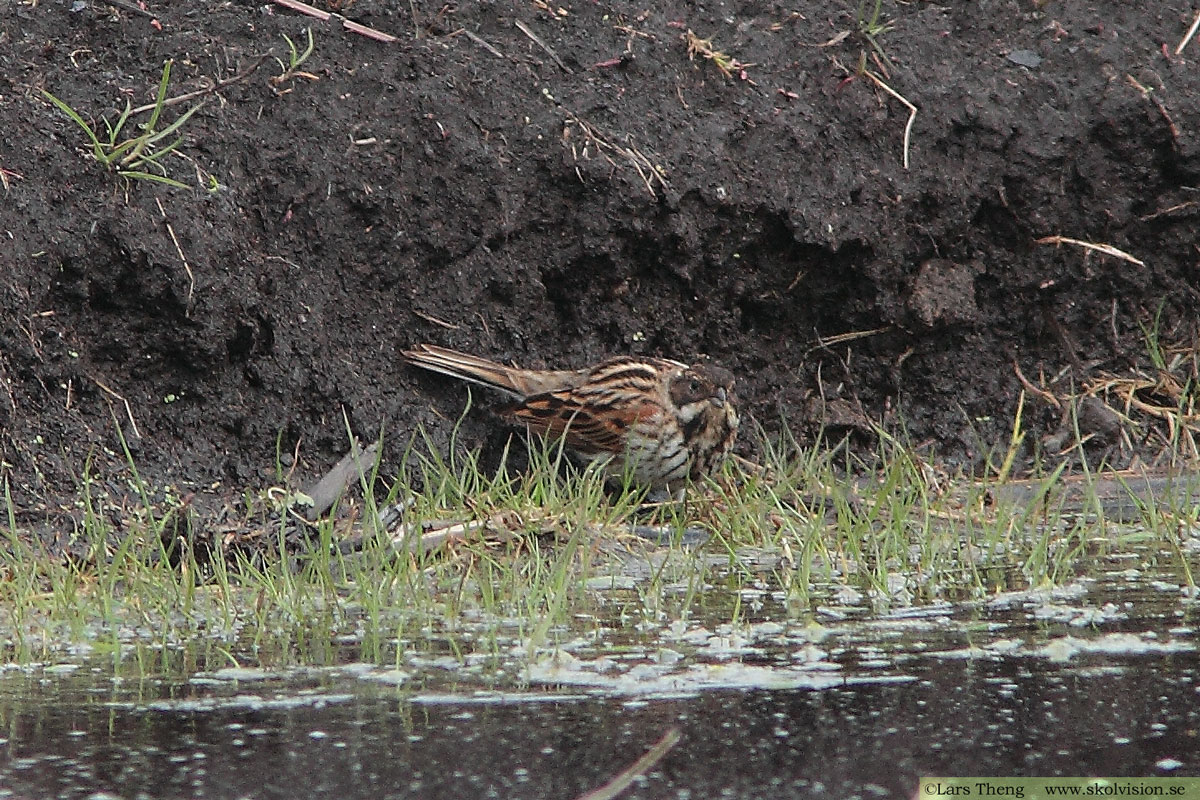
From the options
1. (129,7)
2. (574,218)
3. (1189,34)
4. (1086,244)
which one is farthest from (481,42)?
(1189,34)

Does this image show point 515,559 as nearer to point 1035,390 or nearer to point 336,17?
point 336,17

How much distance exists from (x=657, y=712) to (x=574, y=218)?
3.40m

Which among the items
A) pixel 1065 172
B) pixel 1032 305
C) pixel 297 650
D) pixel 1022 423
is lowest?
pixel 297 650

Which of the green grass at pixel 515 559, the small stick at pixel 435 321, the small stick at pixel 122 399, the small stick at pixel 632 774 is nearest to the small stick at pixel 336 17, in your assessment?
the small stick at pixel 435 321

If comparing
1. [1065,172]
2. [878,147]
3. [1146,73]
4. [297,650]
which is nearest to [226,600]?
[297,650]

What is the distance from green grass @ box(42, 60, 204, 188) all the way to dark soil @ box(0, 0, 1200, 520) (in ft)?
0.18

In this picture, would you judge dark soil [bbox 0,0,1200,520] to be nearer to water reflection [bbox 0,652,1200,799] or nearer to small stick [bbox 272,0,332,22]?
small stick [bbox 272,0,332,22]

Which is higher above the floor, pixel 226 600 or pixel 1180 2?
pixel 1180 2

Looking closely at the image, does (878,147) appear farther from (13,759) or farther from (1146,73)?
(13,759)

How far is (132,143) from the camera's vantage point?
641 cm

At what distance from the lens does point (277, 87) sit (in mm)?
6871

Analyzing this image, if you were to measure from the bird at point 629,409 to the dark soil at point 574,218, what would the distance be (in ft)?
0.62

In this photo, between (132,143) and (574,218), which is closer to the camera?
(132,143)

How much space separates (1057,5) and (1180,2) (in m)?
0.58
